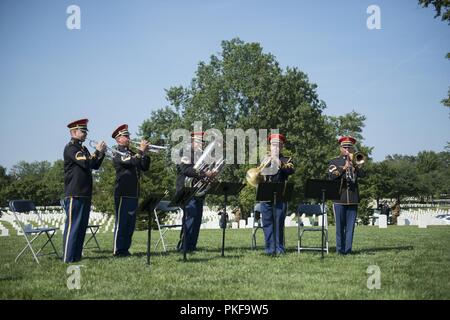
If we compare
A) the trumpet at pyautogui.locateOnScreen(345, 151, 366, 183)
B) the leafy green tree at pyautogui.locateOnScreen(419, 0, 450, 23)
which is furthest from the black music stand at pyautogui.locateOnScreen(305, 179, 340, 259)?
the leafy green tree at pyautogui.locateOnScreen(419, 0, 450, 23)

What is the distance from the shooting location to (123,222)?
11.0m

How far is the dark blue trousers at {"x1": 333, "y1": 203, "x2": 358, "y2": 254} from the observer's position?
11453 mm

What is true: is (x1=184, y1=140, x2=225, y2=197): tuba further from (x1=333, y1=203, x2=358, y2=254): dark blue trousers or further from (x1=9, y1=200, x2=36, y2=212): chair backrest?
(x1=9, y1=200, x2=36, y2=212): chair backrest

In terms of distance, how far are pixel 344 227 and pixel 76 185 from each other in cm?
597

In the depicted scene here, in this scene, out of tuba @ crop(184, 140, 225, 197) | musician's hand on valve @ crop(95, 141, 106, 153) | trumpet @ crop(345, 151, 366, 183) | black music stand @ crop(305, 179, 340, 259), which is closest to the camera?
musician's hand on valve @ crop(95, 141, 106, 153)

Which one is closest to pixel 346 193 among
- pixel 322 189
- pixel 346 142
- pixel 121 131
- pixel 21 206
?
pixel 346 142

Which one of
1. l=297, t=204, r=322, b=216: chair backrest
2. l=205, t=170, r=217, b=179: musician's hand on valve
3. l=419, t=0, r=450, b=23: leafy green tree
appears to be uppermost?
l=419, t=0, r=450, b=23: leafy green tree

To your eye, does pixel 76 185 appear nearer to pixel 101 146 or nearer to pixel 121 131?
pixel 101 146

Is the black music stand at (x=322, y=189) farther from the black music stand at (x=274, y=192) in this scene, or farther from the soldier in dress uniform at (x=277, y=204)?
the soldier in dress uniform at (x=277, y=204)

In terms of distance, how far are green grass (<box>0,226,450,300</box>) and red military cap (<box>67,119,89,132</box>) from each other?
2.66 meters

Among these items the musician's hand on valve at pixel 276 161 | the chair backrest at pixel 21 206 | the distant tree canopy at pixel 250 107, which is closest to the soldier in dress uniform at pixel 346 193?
the musician's hand on valve at pixel 276 161

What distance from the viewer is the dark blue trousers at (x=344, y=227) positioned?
11.5m
